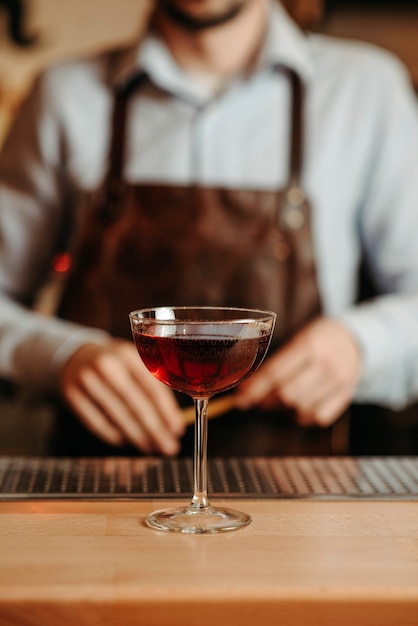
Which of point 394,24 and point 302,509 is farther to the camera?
point 394,24

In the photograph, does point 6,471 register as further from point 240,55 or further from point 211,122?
point 240,55

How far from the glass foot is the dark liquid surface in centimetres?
11

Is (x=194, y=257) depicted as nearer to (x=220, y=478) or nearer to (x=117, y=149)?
(x=117, y=149)

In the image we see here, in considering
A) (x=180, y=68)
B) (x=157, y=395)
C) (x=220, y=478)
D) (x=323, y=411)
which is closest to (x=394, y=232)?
(x=323, y=411)

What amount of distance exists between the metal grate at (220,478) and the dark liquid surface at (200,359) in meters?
0.15

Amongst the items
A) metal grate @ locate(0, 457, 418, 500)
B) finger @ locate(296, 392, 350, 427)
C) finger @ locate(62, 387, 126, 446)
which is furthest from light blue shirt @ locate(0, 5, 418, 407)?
metal grate @ locate(0, 457, 418, 500)

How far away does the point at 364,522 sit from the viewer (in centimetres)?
80

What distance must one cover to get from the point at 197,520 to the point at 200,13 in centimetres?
127

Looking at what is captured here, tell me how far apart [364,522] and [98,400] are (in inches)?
28.5

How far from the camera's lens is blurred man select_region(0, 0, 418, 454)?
1.67 m

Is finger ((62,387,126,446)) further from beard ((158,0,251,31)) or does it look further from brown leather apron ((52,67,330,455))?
beard ((158,0,251,31))

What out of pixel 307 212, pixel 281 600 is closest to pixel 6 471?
pixel 281 600

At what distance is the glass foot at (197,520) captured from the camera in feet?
2.51

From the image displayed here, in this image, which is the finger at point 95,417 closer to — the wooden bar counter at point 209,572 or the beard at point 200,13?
the wooden bar counter at point 209,572
